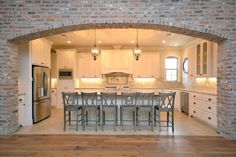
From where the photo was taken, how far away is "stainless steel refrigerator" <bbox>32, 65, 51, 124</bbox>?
5832mm

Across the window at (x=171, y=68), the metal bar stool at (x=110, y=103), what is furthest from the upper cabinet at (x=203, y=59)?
the metal bar stool at (x=110, y=103)

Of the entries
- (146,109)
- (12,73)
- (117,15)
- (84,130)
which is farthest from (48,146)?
(117,15)

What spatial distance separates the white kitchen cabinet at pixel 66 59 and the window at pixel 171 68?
179 inches

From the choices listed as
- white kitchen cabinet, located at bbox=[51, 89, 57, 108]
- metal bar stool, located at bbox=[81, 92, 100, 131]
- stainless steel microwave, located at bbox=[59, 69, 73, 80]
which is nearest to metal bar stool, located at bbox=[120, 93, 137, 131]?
metal bar stool, located at bbox=[81, 92, 100, 131]

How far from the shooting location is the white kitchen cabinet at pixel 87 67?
9.20m

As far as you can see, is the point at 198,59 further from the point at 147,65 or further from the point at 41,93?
the point at 41,93

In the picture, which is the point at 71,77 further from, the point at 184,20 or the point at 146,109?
the point at 184,20

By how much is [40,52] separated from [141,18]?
3667 mm

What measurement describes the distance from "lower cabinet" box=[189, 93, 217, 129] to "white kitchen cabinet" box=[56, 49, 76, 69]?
535cm

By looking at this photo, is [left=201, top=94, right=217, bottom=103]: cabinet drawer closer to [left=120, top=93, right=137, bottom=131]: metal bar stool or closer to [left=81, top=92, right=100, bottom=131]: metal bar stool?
[left=120, top=93, right=137, bottom=131]: metal bar stool

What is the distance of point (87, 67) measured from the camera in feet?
30.2

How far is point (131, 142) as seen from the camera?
419cm

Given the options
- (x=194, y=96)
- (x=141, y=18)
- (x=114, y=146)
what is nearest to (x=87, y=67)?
(x=194, y=96)

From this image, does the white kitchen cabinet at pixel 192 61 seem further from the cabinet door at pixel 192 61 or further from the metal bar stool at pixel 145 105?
the metal bar stool at pixel 145 105
